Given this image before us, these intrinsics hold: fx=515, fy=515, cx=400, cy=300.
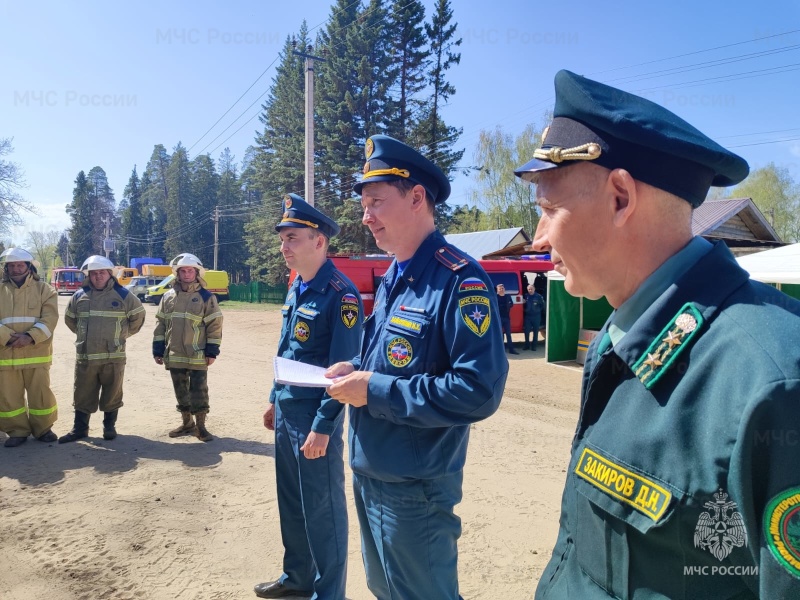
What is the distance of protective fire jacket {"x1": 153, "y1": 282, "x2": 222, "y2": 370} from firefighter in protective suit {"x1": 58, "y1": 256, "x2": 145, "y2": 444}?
1.65 feet

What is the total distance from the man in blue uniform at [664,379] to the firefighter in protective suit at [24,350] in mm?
7080

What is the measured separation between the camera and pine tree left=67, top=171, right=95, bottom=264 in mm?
69438

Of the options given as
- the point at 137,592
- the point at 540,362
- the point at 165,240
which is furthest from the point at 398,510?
the point at 165,240

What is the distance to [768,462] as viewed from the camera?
0.73 meters

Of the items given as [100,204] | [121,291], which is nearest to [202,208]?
[100,204]

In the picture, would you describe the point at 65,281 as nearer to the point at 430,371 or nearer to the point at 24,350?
the point at 24,350

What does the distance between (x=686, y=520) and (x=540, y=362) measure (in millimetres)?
12442

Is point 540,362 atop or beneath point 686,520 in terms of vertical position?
beneath

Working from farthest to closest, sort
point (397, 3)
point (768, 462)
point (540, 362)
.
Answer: point (397, 3), point (540, 362), point (768, 462)

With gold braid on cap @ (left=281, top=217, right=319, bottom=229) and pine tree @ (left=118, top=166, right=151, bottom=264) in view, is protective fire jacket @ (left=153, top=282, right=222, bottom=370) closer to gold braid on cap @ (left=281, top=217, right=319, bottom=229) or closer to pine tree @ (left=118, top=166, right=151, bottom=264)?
gold braid on cap @ (left=281, top=217, right=319, bottom=229)

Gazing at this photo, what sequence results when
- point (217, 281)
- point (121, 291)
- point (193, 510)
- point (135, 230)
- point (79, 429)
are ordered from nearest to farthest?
point (193, 510) < point (79, 429) < point (121, 291) < point (217, 281) < point (135, 230)

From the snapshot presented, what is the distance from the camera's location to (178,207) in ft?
197

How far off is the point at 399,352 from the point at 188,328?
533cm

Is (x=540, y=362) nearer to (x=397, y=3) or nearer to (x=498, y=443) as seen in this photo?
(x=498, y=443)
